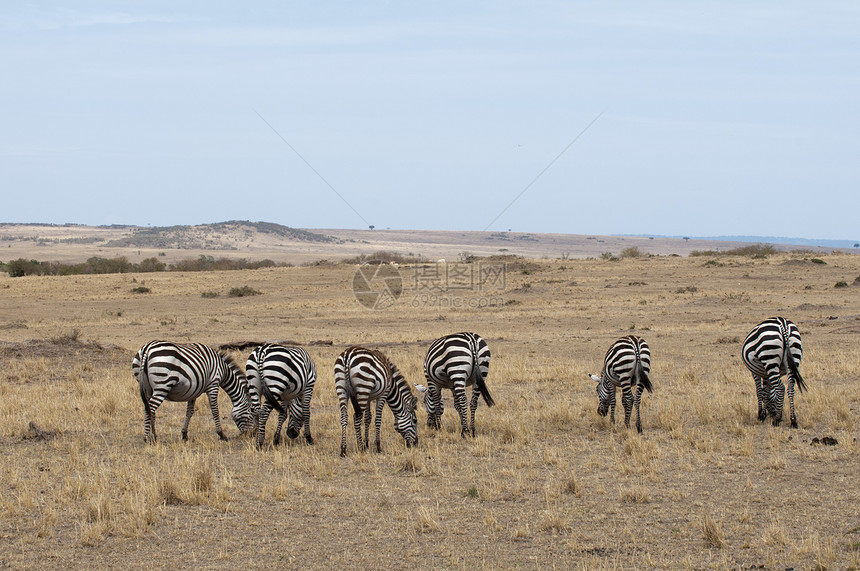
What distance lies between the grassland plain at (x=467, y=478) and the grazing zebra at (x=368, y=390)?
1.22 ft

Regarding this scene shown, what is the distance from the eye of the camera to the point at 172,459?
9.52 metres

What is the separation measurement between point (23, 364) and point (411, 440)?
11.3 m

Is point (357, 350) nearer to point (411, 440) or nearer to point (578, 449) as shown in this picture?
point (411, 440)

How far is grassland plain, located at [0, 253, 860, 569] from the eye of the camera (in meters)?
6.49

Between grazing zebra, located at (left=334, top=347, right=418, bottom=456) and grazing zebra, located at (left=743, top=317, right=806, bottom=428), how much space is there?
5194mm

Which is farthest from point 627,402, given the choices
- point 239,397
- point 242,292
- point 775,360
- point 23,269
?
point 23,269

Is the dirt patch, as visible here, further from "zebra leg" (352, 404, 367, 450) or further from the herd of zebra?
"zebra leg" (352, 404, 367, 450)

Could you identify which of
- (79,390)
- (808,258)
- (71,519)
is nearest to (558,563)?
(71,519)

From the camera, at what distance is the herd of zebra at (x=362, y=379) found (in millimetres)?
10031

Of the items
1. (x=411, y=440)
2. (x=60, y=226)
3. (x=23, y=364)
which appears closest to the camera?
(x=411, y=440)

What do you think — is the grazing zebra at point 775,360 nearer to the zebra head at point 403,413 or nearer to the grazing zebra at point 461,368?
the grazing zebra at point 461,368

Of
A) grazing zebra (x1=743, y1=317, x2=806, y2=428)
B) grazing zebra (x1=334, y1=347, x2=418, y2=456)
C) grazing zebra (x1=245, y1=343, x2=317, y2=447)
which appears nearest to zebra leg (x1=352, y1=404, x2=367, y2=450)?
grazing zebra (x1=334, y1=347, x2=418, y2=456)

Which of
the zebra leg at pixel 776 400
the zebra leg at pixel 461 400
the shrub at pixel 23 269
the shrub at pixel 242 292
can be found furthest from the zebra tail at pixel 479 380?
the shrub at pixel 23 269

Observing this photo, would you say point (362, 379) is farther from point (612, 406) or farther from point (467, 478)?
point (612, 406)
